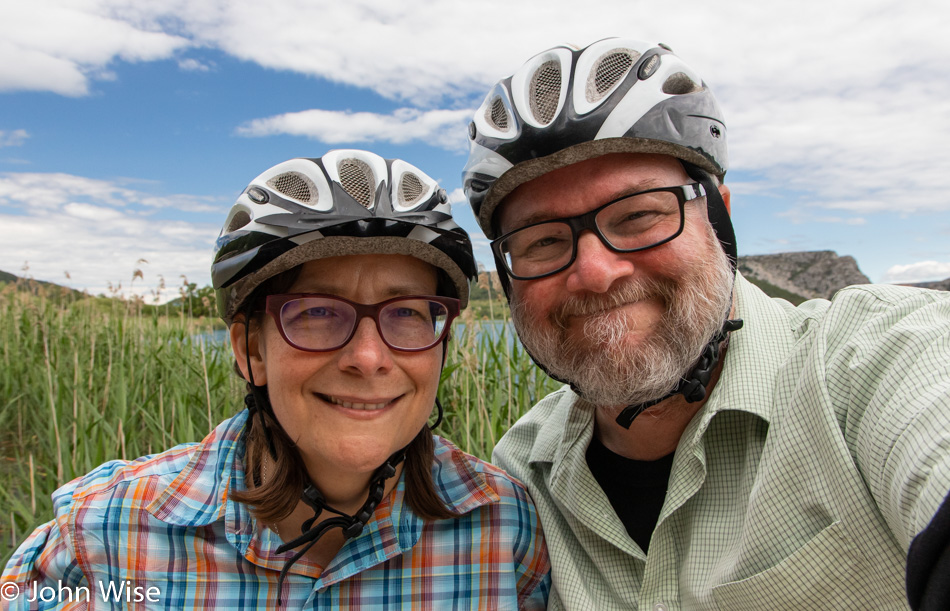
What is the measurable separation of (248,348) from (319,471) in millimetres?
515

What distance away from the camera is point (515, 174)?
7.60 ft

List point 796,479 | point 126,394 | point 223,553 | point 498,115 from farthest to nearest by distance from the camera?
point 126,394 → point 498,115 → point 223,553 → point 796,479

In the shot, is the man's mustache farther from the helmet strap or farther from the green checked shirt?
the helmet strap

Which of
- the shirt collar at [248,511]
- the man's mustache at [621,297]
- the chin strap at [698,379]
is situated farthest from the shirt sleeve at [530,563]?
the man's mustache at [621,297]

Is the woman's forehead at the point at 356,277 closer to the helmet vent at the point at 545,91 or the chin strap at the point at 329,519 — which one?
the chin strap at the point at 329,519

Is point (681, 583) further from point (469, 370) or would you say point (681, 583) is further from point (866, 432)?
point (469, 370)

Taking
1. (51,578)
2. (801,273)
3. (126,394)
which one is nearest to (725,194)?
(51,578)

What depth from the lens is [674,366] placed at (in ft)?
6.88

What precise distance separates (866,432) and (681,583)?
2.48 ft

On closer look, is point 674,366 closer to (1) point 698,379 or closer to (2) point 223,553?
(1) point 698,379

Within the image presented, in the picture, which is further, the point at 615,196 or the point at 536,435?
the point at 536,435

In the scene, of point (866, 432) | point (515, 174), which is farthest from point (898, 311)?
point (515, 174)

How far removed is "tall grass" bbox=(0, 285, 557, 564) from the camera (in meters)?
3.54

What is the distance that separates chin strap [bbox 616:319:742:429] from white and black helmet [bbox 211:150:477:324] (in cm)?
80
